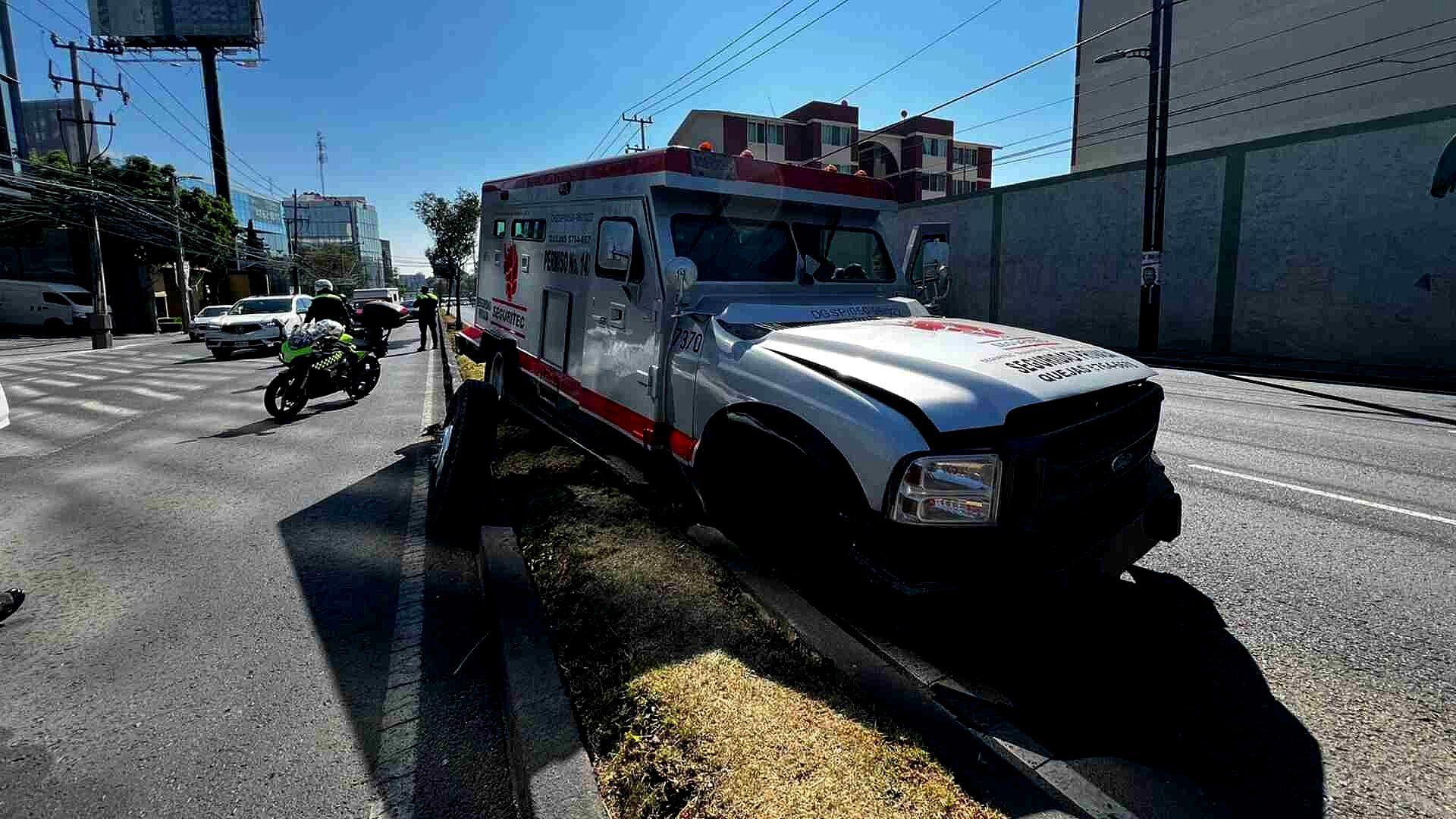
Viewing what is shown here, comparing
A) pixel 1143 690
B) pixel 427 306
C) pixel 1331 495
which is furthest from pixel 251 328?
pixel 1331 495

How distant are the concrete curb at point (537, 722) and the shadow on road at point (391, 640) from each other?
11 cm

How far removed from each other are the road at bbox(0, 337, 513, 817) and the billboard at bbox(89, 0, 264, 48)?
74562 mm

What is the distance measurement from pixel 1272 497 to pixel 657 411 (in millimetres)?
4752

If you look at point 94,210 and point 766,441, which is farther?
point 94,210

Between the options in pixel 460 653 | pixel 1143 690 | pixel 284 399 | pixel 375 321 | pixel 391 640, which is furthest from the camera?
pixel 375 321

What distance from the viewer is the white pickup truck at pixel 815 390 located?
8.95ft

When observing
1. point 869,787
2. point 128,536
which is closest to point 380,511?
point 128,536

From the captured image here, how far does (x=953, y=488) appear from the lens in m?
2.67

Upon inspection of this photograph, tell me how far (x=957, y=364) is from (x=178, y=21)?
82857 millimetres

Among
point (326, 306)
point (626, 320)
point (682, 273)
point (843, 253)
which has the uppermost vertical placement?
point (843, 253)

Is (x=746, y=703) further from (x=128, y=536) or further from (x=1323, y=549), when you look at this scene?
(x=128, y=536)

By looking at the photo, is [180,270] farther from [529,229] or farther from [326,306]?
[529,229]

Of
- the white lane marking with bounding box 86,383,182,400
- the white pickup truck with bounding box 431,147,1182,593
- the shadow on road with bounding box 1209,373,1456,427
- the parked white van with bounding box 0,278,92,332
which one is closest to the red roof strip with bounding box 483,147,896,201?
the white pickup truck with bounding box 431,147,1182,593

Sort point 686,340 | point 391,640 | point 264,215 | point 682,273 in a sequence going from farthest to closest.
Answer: point 264,215 < point 686,340 < point 682,273 < point 391,640
